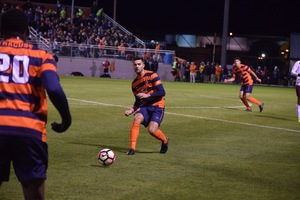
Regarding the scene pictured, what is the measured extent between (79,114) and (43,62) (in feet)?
41.1

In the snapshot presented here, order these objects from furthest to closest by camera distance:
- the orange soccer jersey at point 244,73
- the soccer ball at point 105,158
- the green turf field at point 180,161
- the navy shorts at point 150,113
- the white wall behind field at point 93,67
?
1. the white wall behind field at point 93,67
2. the orange soccer jersey at point 244,73
3. the navy shorts at point 150,113
4. the soccer ball at point 105,158
5. the green turf field at point 180,161

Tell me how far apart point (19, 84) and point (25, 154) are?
578 mm

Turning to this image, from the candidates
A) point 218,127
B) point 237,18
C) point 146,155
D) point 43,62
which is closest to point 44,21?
point 237,18

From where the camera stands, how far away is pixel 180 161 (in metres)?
10.1

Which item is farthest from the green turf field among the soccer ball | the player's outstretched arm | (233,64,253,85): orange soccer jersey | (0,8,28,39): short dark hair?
(233,64,253,85): orange soccer jersey

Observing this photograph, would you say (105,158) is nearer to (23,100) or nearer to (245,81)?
(23,100)

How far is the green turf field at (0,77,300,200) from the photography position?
7.63 meters

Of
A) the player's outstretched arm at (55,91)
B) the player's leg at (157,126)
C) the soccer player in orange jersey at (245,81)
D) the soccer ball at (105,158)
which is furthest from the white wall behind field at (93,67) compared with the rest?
the player's outstretched arm at (55,91)

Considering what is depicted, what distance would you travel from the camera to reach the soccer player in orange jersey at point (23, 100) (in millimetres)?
4637

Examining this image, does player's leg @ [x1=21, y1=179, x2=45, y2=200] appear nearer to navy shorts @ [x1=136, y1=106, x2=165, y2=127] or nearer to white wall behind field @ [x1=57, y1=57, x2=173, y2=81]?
navy shorts @ [x1=136, y1=106, x2=165, y2=127]

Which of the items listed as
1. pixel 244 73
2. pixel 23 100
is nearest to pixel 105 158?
pixel 23 100

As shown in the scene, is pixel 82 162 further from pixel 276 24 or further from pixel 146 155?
pixel 276 24

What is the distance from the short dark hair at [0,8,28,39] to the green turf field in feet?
9.40

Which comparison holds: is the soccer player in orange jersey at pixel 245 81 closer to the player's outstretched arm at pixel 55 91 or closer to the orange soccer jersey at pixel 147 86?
the orange soccer jersey at pixel 147 86
